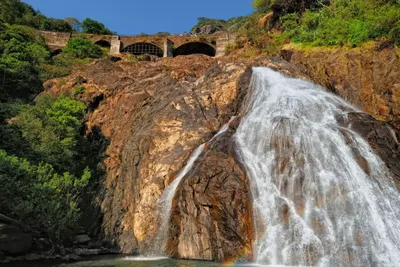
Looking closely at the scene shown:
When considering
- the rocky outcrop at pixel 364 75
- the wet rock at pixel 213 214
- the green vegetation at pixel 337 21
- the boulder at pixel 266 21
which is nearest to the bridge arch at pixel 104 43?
the boulder at pixel 266 21

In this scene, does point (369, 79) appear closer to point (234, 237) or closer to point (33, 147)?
point (234, 237)

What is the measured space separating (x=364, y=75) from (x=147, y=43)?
1507 inches

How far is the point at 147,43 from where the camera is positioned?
186ft

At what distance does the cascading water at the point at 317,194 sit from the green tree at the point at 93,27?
221 ft

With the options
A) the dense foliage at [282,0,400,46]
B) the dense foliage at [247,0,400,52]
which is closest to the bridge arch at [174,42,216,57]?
the dense foliage at [247,0,400,52]

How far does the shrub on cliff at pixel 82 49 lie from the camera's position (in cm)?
5181

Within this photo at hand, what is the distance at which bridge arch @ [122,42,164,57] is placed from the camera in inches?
2243

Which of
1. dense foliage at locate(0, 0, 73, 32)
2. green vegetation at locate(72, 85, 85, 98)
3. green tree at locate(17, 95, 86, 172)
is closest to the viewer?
green tree at locate(17, 95, 86, 172)

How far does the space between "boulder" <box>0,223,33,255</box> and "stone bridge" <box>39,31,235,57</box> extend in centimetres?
4260

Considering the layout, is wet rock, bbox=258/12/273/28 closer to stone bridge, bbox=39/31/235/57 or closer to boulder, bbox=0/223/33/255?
stone bridge, bbox=39/31/235/57

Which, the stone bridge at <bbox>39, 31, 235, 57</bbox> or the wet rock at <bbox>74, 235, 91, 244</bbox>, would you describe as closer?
the wet rock at <bbox>74, 235, 91, 244</bbox>

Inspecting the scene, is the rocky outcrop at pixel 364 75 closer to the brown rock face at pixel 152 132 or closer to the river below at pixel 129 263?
the brown rock face at pixel 152 132

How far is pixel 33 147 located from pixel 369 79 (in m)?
24.4

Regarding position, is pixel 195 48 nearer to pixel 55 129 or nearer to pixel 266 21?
pixel 266 21
